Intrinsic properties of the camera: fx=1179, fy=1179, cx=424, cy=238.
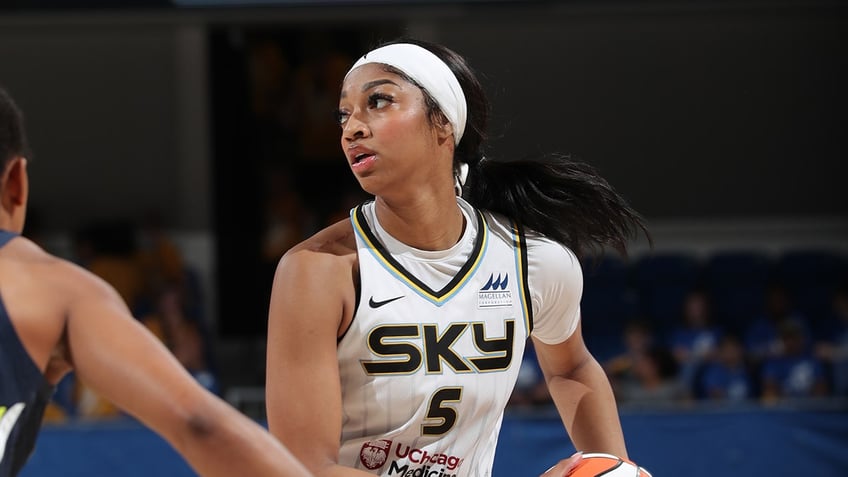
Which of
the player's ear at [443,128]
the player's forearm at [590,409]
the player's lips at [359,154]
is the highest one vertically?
the player's ear at [443,128]

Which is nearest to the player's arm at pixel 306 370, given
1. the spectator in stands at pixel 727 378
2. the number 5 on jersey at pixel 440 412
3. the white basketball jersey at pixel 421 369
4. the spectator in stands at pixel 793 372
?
the white basketball jersey at pixel 421 369

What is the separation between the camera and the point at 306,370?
254cm

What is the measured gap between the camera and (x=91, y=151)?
11.2 m

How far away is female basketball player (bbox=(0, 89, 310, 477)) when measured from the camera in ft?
5.13

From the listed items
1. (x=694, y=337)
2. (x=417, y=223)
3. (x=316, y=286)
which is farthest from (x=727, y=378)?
(x=316, y=286)

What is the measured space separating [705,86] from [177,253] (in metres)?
5.14

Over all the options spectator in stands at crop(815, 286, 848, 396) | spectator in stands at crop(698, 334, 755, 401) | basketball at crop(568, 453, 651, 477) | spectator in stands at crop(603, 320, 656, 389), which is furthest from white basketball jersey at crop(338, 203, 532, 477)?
spectator in stands at crop(815, 286, 848, 396)

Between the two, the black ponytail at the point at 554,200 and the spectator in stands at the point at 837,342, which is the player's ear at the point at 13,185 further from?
the spectator in stands at the point at 837,342

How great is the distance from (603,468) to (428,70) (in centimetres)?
102

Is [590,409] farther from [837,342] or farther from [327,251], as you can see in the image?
[837,342]

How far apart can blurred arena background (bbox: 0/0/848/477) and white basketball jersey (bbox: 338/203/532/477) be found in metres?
6.30

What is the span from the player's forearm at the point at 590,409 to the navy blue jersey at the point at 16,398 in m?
1.72

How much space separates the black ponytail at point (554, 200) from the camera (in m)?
3.04

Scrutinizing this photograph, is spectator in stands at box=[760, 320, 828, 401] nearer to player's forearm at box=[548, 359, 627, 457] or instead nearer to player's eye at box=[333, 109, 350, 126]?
player's forearm at box=[548, 359, 627, 457]
